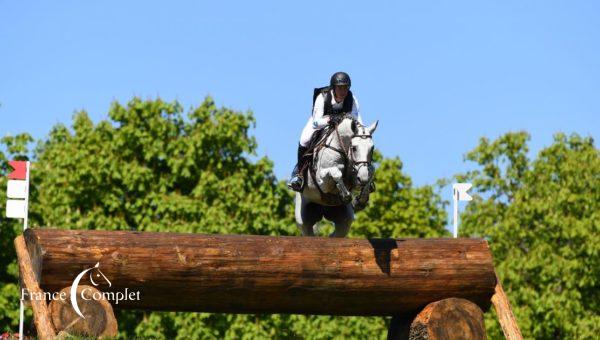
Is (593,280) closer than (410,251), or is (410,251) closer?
(410,251)

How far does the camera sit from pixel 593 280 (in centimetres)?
3297

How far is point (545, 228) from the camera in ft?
114

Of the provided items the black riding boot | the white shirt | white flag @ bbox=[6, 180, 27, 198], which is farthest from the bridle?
white flag @ bbox=[6, 180, 27, 198]

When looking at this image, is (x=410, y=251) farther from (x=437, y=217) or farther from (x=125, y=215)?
(x=437, y=217)

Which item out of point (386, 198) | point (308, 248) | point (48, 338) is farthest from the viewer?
point (386, 198)

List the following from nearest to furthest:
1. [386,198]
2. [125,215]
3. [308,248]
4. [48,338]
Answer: [48,338]
[308,248]
[125,215]
[386,198]

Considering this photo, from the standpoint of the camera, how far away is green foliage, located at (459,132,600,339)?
32.7 m

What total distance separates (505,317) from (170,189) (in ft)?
64.7

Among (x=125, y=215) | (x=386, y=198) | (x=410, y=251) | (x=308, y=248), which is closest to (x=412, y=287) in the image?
(x=410, y=251)

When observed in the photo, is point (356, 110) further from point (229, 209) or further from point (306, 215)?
point (229, 209)

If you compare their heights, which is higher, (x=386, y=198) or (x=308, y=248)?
(x=386, y=198)

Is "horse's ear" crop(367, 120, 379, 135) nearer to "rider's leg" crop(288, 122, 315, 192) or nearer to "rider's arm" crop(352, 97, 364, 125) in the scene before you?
"rider's arm" crop(352, 97, 364, 125)

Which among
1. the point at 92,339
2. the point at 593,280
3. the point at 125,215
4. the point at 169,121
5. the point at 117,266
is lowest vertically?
the point at 92,339

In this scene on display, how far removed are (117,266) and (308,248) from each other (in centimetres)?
215
